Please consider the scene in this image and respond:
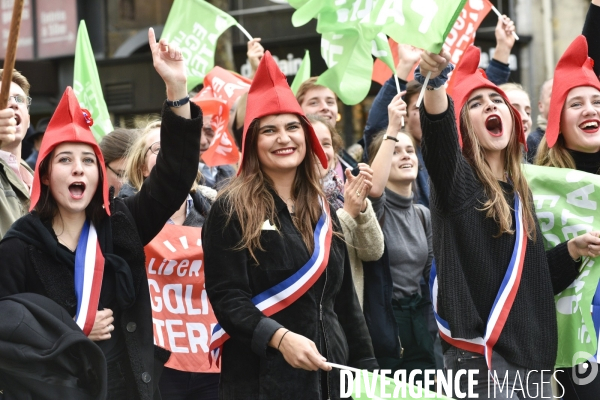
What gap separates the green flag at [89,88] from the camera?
7191mm

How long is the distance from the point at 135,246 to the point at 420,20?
5.02 ft

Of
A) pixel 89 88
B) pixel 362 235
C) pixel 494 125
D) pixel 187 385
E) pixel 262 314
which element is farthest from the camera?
pixel 89 88

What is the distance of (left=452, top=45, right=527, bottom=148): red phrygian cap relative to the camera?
4.39 metres

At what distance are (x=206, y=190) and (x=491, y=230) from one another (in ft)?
6.02

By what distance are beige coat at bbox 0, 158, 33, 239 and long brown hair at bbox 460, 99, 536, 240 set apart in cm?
204

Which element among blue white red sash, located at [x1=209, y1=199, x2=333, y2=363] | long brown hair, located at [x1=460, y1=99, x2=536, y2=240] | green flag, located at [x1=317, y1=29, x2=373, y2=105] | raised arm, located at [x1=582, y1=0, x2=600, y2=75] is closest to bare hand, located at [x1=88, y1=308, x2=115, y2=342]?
blue white red sash, located at [x1=209, y1=199, x2=333, y2=363]

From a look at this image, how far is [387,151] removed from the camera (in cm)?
523

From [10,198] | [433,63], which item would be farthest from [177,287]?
[433,63]

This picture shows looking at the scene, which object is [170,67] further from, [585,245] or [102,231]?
[585,245]

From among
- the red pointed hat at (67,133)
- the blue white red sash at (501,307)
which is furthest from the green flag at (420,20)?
the red pointed hat at (67,133)

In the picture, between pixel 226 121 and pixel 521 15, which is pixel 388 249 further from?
pixel 521 15

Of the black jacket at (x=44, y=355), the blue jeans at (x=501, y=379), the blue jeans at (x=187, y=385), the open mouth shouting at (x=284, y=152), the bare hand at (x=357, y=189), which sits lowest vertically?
the blue jeans at (x=187, y=385)

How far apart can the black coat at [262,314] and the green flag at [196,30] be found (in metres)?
4.12

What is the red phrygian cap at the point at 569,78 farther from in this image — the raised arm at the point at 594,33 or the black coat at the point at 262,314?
the black coat at the point at 262,314
